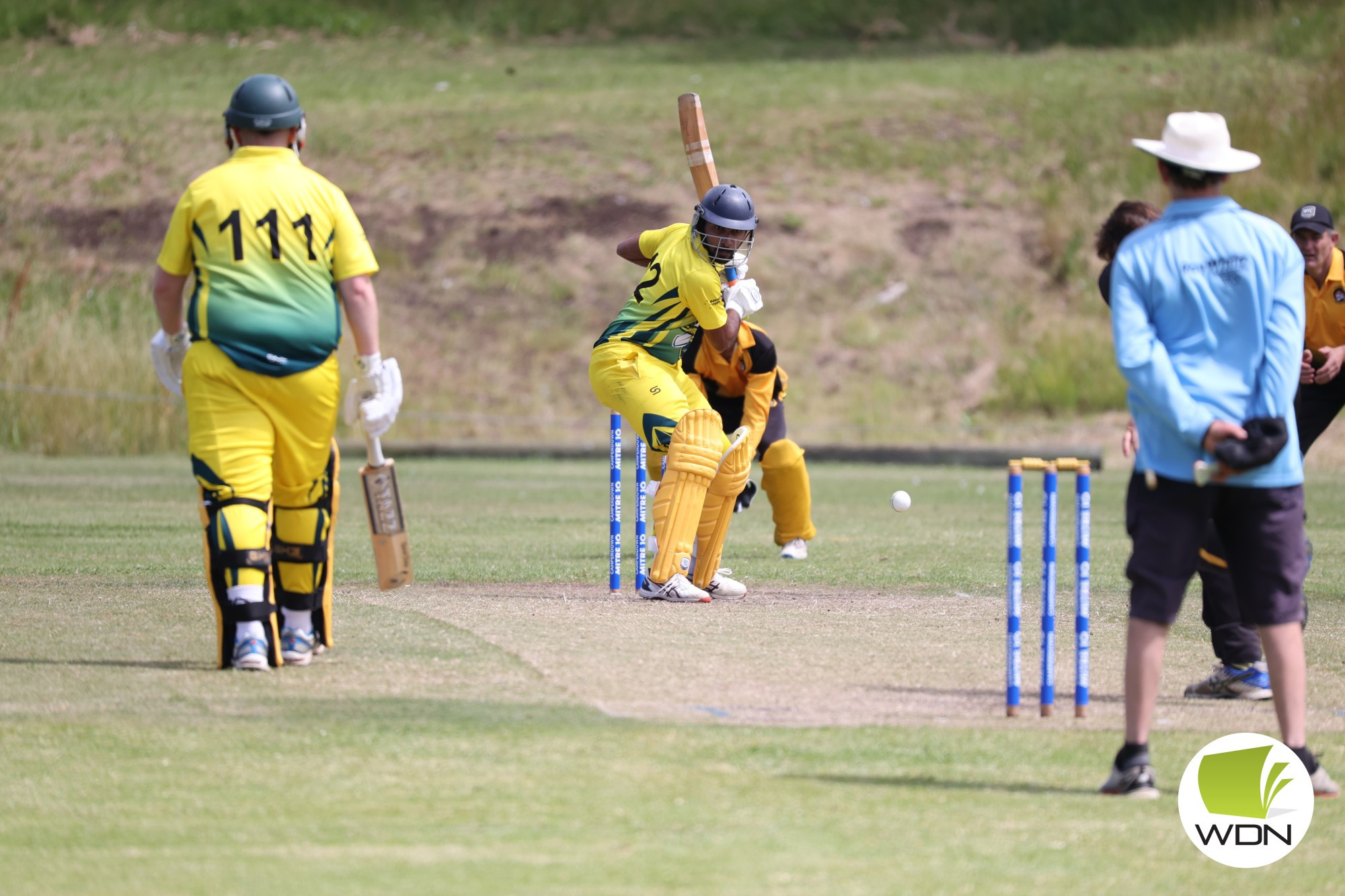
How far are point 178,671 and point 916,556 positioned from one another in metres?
6.26

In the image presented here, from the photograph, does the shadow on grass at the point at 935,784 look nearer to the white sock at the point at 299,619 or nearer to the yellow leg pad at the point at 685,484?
the white sock at the point at 299,619

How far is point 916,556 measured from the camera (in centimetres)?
1190

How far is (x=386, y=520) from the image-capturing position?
716 centimetres

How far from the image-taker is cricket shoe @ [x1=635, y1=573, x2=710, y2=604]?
29.5ft

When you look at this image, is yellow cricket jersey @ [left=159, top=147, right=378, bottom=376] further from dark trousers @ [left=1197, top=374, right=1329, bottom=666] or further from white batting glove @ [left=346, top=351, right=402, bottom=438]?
dark trousers @ [left=1197, top=374, right=1329, bottom=666]

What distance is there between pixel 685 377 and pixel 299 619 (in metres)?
3.00

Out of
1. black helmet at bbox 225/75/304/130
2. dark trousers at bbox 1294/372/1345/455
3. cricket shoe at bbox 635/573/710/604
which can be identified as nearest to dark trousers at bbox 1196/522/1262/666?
dark trousers at bbox 1294/372/1345/455

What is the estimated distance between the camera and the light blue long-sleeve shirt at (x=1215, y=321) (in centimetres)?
512

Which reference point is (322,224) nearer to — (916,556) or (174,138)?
(916,556)

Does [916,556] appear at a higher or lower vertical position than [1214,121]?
lower

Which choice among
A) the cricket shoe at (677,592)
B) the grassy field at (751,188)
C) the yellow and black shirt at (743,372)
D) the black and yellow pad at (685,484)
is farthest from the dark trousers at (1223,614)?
the grassy field at (751,188)

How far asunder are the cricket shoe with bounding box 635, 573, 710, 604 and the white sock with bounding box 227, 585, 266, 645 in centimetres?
270

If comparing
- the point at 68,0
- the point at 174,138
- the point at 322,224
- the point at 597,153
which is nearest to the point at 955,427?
the point at 597,153

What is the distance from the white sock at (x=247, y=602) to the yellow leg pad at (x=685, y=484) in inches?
99.7
